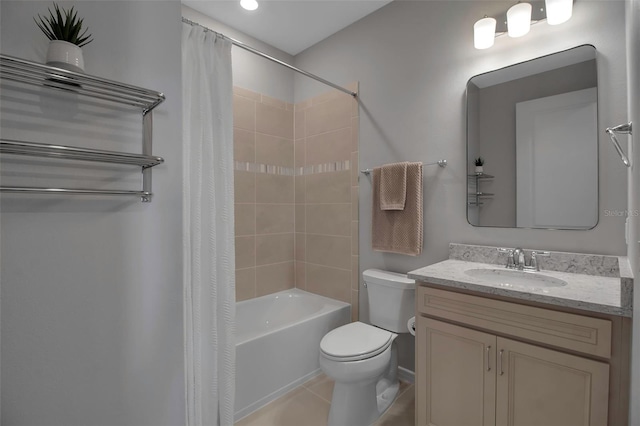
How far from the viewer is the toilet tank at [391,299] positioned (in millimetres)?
1934

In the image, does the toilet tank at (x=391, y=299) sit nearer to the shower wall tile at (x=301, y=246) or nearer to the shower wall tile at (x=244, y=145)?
the shower wall tile at (x=301, y=246)

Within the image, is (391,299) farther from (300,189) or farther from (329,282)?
(300,189)

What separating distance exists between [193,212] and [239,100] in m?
1.50

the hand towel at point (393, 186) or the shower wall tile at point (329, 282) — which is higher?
the hand towel at point (393, 186)

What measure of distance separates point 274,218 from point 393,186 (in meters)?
1.18

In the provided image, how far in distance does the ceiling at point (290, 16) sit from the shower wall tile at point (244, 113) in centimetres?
59

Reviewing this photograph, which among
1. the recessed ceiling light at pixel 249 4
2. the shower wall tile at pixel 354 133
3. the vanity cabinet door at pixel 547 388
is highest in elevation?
the recessed ceiling light at pixel 249 4

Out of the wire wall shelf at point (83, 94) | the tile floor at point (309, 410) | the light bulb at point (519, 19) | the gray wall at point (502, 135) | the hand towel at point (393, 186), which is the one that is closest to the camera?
the wire wall shelf at point (83, 94)

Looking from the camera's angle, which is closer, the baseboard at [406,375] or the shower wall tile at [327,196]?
the baseboard at [406,375]

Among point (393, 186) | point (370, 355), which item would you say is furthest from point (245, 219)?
point (370, 355)

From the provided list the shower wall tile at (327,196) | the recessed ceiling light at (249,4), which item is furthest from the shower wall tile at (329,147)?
the recessed ceiling light at (249,4)

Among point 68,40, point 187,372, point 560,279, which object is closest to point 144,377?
point 187,372

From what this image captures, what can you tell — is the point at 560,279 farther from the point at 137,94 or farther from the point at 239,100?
the point at 239,100

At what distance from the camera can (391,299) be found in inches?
78.4
